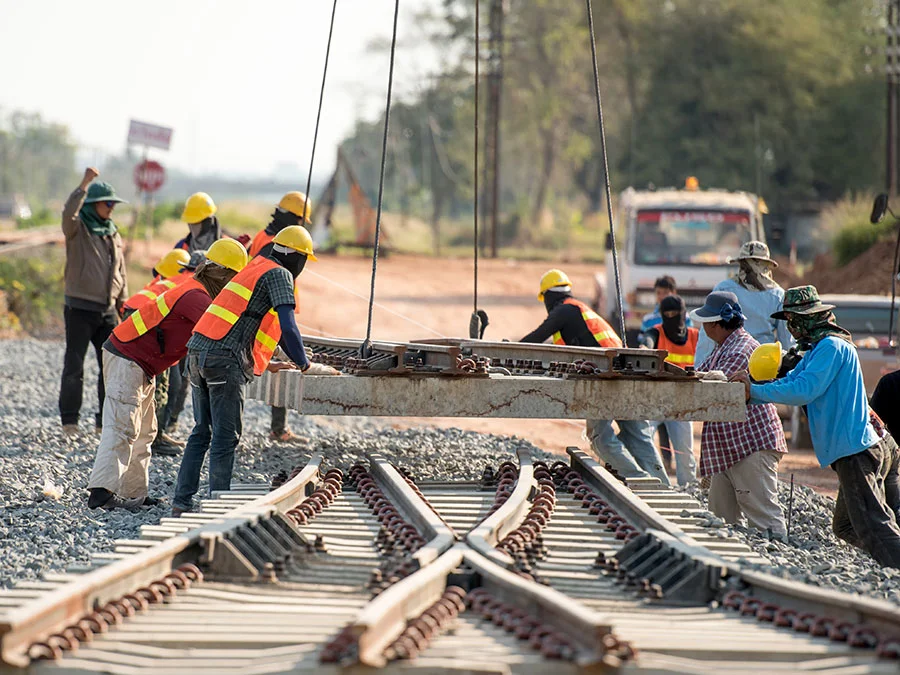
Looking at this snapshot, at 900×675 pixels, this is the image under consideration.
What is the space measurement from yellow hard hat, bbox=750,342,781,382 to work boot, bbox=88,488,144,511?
416cm

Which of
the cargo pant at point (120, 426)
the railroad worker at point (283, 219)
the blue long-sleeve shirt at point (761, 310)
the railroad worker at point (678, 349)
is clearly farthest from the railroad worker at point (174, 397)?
the blue long-sleeve shirt at point (761, 310)

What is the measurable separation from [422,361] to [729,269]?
499 inches

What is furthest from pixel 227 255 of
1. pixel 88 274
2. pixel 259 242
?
pixel 88 274

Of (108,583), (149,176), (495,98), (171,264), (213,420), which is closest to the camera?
(108,583)

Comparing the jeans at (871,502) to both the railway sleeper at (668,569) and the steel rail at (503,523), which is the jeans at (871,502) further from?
the steel rail at (503,523)

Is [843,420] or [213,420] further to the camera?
[213,420]

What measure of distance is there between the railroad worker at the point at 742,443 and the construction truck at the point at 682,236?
12.2m

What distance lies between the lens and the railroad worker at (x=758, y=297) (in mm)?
10562

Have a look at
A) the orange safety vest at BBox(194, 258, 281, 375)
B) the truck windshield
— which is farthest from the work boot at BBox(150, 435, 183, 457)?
the truck windshield

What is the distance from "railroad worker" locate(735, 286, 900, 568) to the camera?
8.08 metres

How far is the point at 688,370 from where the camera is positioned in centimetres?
868

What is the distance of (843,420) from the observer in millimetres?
8133

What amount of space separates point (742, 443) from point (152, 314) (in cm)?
394

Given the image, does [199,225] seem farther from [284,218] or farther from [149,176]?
[149,176]
